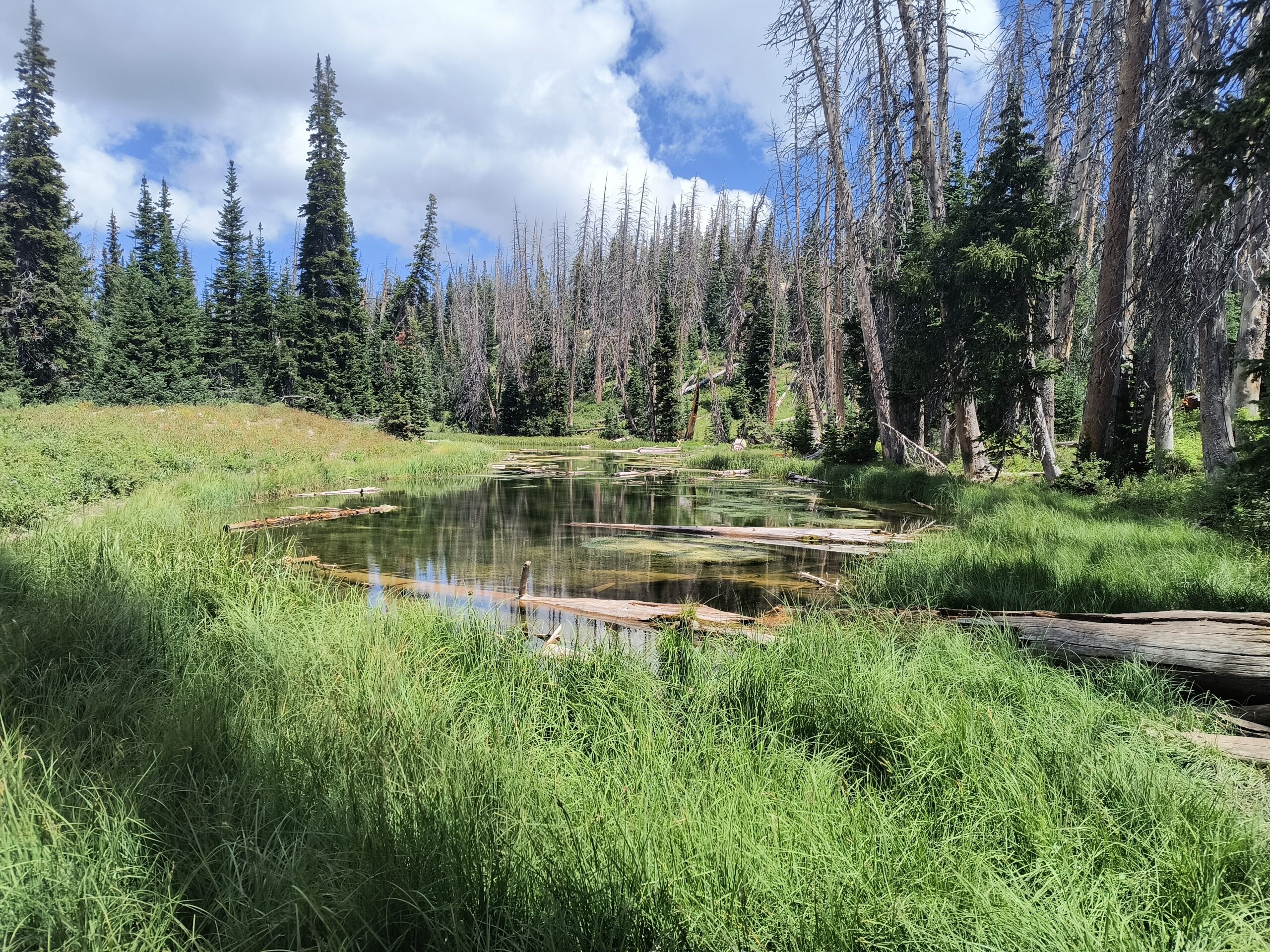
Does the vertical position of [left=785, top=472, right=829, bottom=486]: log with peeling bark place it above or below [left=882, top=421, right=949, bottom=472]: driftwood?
below

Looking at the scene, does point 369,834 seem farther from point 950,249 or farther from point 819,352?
point 819,352

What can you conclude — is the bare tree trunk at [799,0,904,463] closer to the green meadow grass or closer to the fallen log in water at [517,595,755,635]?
the fallen log in water at [517,595,755,635]

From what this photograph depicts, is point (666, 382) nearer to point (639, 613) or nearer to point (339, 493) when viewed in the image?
point (339, 493)

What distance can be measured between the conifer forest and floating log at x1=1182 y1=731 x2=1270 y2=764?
0.07 m

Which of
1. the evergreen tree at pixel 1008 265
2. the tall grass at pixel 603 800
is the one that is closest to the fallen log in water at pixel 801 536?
the evergreen tree at pixel 1008 265

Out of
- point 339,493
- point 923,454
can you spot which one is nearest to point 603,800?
point 923,454

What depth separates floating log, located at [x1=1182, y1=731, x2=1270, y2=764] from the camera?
123 inches

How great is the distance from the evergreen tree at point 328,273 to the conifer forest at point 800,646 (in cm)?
2465

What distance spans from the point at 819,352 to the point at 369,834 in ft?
173

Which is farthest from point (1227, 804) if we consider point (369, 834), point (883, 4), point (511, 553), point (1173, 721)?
point (883, 4)

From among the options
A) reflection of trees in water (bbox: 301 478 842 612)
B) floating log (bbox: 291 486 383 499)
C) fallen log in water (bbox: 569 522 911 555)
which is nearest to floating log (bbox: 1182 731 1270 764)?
reflection of trees in water (bbox: 301 478 842 612)

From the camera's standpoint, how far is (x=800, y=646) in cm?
455

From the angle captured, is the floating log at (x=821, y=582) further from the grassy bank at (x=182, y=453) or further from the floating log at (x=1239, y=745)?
the grassy bank at (x=182, y=453)

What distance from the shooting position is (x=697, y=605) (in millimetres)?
6637
